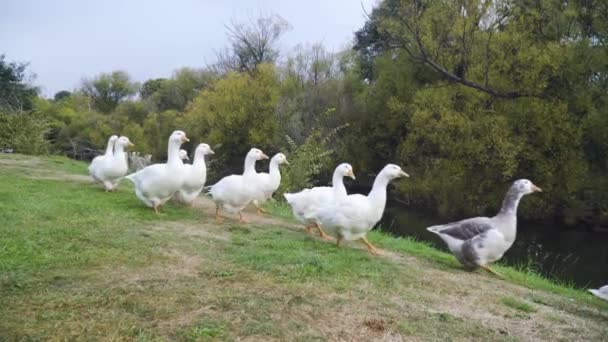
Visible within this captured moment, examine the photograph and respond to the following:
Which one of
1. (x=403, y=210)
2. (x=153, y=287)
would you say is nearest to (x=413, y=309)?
(x=153, y=287)

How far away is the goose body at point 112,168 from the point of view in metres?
11.3

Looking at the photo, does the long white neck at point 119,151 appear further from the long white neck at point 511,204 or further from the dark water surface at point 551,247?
the dark water surface at point 551,247

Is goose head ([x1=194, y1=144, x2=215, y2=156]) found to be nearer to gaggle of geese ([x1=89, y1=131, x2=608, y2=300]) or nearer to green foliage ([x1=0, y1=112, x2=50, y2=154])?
gaggle of geese ([x1=89, y1=131, x2=608, y2=300])

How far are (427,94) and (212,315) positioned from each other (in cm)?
2476

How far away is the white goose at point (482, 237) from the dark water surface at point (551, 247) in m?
4.17

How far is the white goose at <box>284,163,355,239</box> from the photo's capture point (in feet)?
29.0

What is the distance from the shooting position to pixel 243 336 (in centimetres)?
389

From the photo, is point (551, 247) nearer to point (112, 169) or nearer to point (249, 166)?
point (249, 166)

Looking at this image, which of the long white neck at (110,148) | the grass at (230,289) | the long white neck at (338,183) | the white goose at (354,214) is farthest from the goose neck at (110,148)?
the white goose at (354,214)

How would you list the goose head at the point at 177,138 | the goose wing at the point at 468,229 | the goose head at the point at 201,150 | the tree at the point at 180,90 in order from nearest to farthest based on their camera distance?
the goose wing at the point at 468,229, the goose head at the point at 177,138, the goose head at the point at 201,150, the tree at the point at 180,90

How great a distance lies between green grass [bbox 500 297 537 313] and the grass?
11 mm

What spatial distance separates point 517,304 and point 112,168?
867 centimetres

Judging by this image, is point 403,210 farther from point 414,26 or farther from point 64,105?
point 64,105

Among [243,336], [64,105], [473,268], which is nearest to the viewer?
[243,336]
